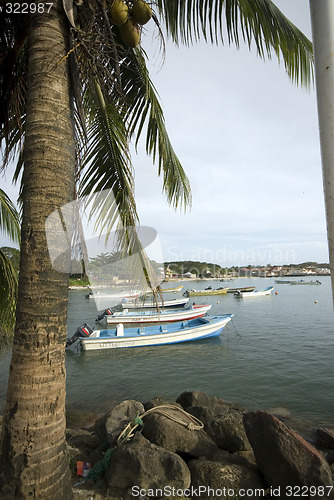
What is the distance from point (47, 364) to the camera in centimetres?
249

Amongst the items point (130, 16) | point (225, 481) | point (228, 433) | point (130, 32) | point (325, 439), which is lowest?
point (325, 439)

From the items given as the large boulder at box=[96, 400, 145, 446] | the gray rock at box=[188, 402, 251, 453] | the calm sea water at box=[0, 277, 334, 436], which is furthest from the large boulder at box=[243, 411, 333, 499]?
the calm sea water at box=[0, 277, 334, 436]

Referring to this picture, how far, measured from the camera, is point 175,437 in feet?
13.2

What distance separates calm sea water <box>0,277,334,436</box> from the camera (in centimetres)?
1038

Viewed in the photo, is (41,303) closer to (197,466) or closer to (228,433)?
(197,466)

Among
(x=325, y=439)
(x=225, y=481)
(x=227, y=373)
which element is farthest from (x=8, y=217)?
(x=227, y=373)

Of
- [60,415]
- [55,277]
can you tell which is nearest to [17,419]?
[60,415]

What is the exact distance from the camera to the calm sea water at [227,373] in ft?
34.1

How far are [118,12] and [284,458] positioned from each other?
4467mm

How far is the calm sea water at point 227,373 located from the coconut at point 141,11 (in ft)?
32.0

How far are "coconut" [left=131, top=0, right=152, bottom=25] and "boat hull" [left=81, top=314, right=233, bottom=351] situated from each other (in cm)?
1562

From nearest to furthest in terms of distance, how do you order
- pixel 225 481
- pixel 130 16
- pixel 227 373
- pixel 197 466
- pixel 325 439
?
pixel 130 16, pixel 225 481, pixel 197 466, pixel 325 439, pixel 227 373

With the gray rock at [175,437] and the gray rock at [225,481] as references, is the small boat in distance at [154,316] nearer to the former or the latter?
the gray rock at [175,437]

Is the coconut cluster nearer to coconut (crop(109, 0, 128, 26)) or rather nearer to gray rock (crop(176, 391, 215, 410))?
coconut (crop(109, 0, 128, 26))
